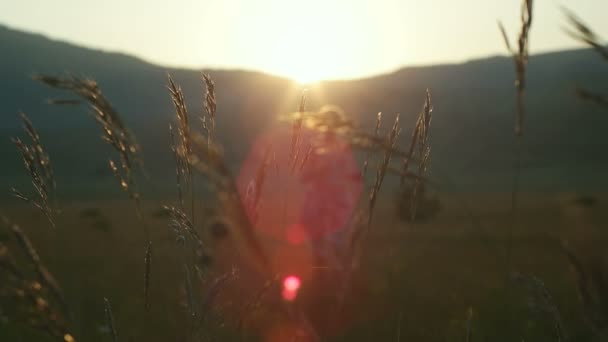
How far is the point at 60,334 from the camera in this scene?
1.07 m

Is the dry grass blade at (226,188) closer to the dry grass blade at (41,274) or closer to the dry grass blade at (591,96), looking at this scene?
the dry grass blade at (41,274)

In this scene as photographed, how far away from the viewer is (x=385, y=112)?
112m

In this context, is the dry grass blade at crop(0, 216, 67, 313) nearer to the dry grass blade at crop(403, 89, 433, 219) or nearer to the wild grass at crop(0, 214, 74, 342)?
the wild grass at crop(0, 214, 74, 342)

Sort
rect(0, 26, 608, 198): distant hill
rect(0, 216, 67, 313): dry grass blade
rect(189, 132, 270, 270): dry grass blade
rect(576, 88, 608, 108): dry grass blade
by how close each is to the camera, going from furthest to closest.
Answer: rect(0, 26, 608, 198): distant hill
rect(0, 216, 67, 313): dry grass blade
rect(576, 88, 608, 108): dry grass blade
rect(189, 132, 270, 270): dry grass blade

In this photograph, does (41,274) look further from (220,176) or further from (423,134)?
(423,134)

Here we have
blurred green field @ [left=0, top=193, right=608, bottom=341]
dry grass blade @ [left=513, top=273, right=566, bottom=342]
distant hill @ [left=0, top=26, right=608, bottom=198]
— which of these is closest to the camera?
dry grass blade @ [left=513, top=273, right=566, bottom=342]

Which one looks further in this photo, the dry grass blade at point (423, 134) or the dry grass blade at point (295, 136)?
the dry grass blade at point (295, 136)

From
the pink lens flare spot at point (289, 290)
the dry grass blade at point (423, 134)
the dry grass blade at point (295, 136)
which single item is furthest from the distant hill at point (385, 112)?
the dry grass blade at point (423, 134)

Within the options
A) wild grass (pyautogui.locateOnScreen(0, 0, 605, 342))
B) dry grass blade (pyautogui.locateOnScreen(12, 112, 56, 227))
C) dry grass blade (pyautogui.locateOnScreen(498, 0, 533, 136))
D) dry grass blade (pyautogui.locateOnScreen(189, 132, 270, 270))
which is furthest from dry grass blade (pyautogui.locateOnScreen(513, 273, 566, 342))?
dry grass blade (pyautogui.locateOnScreen(12, 112, 56, 227))

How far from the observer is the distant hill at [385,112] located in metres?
64.6

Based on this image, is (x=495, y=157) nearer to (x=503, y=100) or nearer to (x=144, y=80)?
(x=503, y=100)

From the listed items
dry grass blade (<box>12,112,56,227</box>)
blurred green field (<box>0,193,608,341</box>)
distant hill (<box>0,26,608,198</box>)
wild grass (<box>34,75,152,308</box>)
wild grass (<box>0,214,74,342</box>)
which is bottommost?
distant hill (<box>0,26,608,198</box>)

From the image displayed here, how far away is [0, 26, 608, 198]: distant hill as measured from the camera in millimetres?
64625

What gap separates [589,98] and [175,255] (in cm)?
1138
